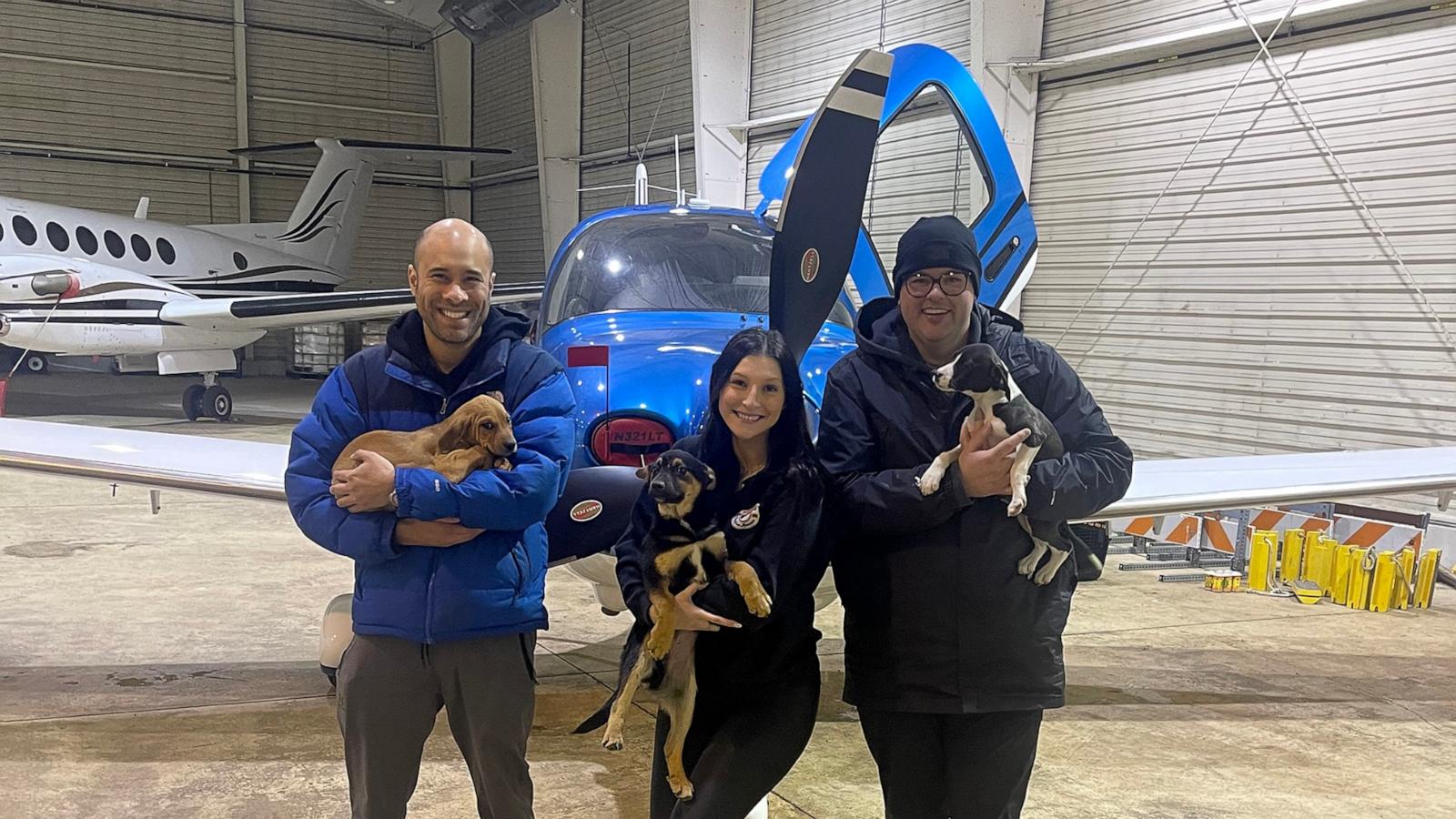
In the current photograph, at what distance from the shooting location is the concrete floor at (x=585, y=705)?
346 centimetres

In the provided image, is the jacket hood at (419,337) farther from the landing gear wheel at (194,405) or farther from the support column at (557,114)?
the support column at (557,114)

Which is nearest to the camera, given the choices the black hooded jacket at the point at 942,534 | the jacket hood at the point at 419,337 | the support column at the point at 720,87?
the black hooded jacket at the point at 942,534

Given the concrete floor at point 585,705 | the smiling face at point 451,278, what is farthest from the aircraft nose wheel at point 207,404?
the smiling face at point 451,278

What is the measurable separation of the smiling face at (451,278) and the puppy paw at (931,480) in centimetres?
97

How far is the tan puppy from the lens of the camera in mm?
2107

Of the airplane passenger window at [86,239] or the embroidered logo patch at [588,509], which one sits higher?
the airplane passenger window at [86,239]

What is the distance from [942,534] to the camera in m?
2.06

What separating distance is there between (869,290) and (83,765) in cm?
426

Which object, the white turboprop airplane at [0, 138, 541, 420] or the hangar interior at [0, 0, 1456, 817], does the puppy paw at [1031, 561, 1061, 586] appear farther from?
the white turboprop airplane at [0, 138, 541, 420]

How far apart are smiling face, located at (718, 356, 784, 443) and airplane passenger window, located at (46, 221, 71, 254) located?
1500 cm

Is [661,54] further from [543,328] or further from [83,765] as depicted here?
[83,765]

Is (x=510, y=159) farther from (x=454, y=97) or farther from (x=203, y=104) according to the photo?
(x=203, y=104)

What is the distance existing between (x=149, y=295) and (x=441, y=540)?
45.7 feet

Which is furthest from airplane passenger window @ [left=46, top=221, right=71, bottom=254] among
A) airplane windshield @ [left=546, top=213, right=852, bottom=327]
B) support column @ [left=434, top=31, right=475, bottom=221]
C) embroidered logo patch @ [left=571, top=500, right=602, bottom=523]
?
embroidered logo patch @ [left=571, top=500, right=602, bottom=523]
